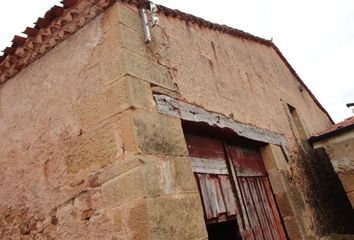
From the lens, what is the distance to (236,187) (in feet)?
11.1

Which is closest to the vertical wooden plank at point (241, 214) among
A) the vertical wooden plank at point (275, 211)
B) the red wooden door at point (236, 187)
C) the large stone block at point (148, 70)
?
the red wooden door at point (236, 187)

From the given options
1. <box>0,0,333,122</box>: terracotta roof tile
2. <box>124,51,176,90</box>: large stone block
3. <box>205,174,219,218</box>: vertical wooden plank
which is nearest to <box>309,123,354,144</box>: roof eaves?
<box>205,174,219,218</box>: vertical wooden plank

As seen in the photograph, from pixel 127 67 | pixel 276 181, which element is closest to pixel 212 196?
pixel 127 67

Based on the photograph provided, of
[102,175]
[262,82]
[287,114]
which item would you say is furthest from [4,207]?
[287,114]

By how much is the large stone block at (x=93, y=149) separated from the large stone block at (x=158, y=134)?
0.18 metres

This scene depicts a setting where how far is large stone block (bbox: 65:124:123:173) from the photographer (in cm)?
226

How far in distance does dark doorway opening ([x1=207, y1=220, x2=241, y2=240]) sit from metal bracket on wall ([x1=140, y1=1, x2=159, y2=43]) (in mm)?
1968

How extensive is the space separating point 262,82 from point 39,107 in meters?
3.62

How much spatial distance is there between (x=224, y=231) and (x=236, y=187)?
0.48 meters

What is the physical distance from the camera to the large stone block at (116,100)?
230 centimetres

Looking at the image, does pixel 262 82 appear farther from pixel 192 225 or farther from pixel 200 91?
pixel 192 225

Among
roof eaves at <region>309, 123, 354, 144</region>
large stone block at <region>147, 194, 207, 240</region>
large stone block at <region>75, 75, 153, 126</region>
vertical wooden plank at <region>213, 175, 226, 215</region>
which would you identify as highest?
roof eaves at <region>309, 123, 354, 144</region>

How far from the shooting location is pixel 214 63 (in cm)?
386

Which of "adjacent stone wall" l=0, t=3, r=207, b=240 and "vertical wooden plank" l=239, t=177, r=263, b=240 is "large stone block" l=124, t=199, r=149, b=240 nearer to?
"adjacent stone wall" l=0, t=3, r=207, b=240
